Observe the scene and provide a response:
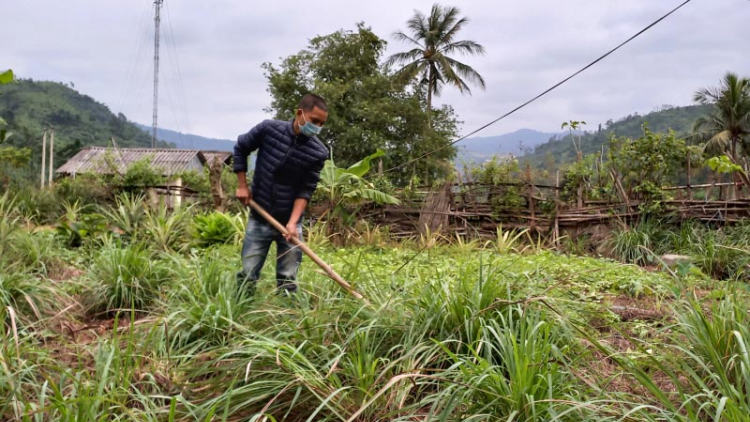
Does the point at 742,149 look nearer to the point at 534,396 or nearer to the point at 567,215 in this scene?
the point at 567,215

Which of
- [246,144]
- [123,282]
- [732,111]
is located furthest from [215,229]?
[732,111]

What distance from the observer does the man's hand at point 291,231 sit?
3.26 meters

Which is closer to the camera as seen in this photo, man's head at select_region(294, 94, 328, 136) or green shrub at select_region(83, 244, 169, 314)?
man's head at select_region(294, 94, 328, 136)

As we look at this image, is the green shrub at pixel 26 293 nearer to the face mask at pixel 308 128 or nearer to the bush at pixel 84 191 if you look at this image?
the face mask at pixel 308 128

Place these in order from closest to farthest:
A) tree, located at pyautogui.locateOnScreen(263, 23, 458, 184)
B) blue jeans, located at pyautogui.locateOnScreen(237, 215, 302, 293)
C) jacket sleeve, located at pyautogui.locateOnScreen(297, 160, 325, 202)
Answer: blue jeans, located at pyautogui.locateOnScreen(237, 215, 302, 293), jacket sleeve, located at pyautogui.locateOnScreen(297, 160, 325, 202), tree, located at pyautogui.locateOnScreen(263, 23, 458, 184)

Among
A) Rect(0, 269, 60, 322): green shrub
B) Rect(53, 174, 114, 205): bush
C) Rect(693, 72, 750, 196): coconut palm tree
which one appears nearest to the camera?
Rect(0, 269, 60, 322): green shrub

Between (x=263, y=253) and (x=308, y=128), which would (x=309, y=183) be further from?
(x=263, y=253)

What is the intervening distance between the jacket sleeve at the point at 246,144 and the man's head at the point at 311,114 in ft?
0.98

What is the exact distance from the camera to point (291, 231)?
3.35m

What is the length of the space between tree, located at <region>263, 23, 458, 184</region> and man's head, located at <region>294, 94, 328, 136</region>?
1801 cm

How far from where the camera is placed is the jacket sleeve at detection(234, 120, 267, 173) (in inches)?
139

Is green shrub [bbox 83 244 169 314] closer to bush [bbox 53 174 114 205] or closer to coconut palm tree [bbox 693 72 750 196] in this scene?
bush [bbox 53 174 114 205]

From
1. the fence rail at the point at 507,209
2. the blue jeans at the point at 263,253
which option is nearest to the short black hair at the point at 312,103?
the blue jeans at the point at 263,253

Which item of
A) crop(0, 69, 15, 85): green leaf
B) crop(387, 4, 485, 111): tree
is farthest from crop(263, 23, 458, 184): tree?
crop(0, 69, 15, 85): green leaf
